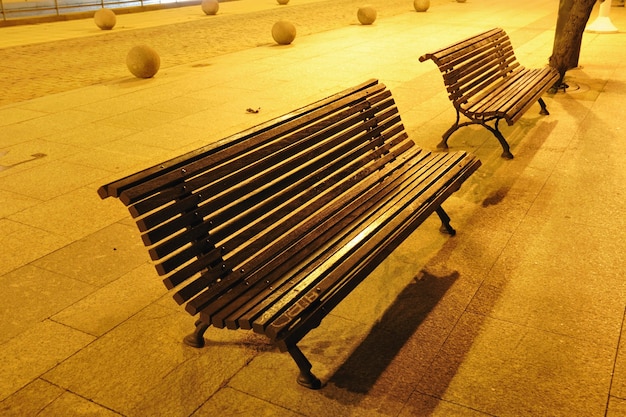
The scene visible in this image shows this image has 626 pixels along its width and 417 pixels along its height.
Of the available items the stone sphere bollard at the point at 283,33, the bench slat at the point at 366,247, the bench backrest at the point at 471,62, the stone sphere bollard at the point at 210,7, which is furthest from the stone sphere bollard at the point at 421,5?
the bench slat at the point at 366,247

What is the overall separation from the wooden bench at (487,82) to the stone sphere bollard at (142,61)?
6.04m

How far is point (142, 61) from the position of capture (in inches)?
443

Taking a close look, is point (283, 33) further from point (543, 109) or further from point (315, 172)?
point (315, 172)

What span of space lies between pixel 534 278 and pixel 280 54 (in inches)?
402

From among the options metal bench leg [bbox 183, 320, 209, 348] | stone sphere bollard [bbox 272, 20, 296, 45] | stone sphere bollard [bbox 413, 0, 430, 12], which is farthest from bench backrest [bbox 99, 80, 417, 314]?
stone sphere bollard [bbox 413, 0, 430, 12]

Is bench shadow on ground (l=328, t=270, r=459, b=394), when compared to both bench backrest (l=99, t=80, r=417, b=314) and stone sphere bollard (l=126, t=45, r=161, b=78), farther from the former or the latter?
stone sphere bollard (l=126, t=45, r=161, b=78)

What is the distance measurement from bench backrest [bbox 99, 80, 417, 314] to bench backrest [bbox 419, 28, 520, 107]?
2.02 m

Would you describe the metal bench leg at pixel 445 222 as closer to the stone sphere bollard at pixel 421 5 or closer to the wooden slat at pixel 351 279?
the wooden slat at pixel 351 279

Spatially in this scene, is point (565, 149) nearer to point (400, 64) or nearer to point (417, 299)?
point (417, 299)

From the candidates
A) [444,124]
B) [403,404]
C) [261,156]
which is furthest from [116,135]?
[403,404]

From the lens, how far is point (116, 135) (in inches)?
311

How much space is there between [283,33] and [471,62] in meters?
8.40

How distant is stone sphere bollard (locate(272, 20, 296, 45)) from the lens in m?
14.7

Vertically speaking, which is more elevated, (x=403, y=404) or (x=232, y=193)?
(x=232, y=193)
